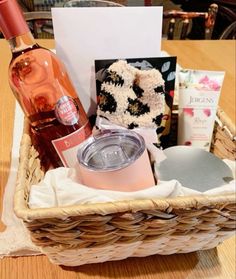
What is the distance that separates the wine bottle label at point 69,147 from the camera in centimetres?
48

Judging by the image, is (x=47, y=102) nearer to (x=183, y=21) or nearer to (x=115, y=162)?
(x=115, y=162)

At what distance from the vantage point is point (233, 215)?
15.4 inches

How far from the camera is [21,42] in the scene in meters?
0.46

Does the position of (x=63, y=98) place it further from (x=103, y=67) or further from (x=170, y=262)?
(x=170, y=262)

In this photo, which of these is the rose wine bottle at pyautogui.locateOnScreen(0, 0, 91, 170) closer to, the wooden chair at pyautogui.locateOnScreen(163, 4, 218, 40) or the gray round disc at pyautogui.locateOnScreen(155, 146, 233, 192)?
the gray round disc at pyautogui.locateOnScreen(155, 146, 233, 192)

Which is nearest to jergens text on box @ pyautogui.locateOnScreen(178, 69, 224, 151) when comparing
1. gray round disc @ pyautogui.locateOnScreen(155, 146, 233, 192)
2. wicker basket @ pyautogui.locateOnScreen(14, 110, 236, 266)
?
gray round disc @ pyautogui.locateOnScreen(155, 146, 233, 192)

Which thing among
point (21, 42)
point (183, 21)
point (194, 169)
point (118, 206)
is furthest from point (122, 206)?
point (183, 21)

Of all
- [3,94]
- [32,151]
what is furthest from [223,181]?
[3,94]

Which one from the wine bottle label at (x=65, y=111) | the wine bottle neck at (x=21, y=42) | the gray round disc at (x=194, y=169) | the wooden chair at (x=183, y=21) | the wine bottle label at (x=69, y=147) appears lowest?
the wooden chair at (x=183, y=21)

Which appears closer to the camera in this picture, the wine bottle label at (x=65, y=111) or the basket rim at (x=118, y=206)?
the basket rim at (x=118, y=206)

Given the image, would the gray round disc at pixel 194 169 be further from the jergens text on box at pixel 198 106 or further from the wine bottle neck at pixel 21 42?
the wine bottle neck at pixel 21 42

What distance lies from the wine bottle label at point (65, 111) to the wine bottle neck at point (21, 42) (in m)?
0.09

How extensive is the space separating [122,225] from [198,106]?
0.28 m

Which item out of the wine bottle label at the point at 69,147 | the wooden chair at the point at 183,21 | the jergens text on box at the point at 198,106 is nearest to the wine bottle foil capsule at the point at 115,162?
the wine bottle label at the point at 69,147
